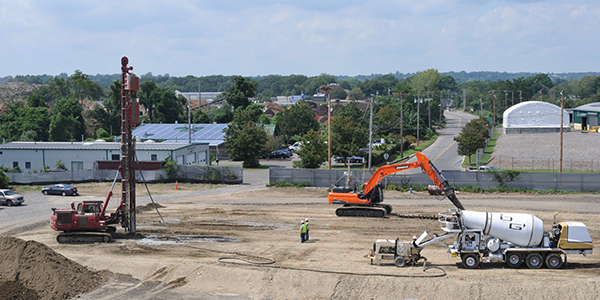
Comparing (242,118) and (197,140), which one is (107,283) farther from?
(197,140)

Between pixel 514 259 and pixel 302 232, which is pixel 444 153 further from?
pixel 514 259

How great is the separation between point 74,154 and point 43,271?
40662mm

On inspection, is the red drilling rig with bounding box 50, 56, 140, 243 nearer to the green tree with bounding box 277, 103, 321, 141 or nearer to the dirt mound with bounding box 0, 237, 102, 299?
the dirt mound with bounding box 0, 237, 102, 299

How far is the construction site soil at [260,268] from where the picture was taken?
21000mm

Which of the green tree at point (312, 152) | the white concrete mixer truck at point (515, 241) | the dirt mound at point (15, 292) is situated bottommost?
the dirt mound at point (15, 292)

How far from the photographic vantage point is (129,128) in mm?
29875

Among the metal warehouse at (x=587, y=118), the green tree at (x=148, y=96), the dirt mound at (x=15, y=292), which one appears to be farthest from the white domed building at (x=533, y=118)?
the dirt mound at (x=15, y=292)

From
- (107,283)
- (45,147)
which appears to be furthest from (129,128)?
(45,147)

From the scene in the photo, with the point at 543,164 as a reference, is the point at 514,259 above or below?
below

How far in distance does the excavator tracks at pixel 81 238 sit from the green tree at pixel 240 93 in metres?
83.0

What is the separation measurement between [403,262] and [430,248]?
4.20 m

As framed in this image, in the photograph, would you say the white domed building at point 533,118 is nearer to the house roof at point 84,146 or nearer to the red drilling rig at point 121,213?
the house roof at point 84,146

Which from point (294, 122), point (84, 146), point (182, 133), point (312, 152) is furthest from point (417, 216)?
point (294, 122)

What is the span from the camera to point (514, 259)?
897 inches
